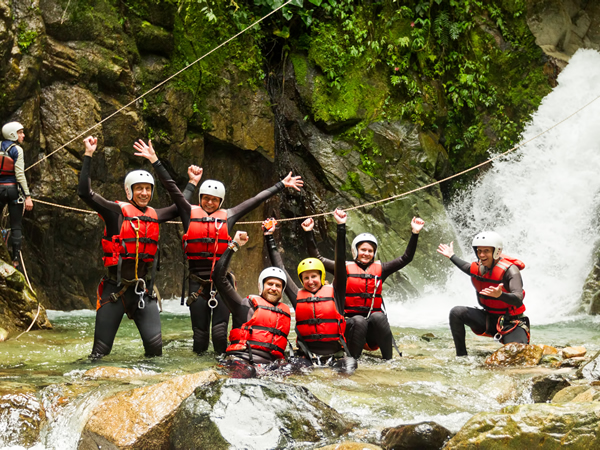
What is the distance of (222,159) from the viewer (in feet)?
42.8

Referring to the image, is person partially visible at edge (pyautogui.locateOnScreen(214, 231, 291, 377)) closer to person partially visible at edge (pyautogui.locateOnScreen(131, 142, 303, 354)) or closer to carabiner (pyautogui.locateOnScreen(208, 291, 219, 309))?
carabiner (pyautogui.locateOnScreen(208, 291, 219, 309))

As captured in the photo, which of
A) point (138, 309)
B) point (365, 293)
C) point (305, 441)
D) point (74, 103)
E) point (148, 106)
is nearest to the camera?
point (305, 441)

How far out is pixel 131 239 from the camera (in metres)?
5.87

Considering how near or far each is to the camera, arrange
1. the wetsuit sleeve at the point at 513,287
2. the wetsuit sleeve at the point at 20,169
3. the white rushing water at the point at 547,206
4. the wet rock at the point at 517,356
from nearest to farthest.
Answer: the wet rock at the point at 517,356 < the wetsuit sleeve at the point at 513,287 < the wetsuit sleeve at the point at 20,169 < the white rushing water at the point at 547,206

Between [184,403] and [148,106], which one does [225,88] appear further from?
[184,403]

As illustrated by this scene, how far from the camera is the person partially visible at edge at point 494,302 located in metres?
6.96

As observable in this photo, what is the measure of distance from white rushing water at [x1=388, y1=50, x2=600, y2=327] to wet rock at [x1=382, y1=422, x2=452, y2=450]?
8.03m

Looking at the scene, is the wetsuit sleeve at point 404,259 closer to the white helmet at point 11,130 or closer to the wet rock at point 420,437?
the wet rock at point 420,437

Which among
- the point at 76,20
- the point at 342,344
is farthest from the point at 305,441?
the point at 76,20

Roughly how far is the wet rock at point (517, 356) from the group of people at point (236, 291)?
0.50 m

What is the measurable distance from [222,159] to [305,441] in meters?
9.83

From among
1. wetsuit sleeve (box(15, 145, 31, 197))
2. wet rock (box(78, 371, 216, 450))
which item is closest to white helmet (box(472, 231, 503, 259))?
wet rock (box(78, 371, 216, 450))

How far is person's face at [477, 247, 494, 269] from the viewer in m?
7.01

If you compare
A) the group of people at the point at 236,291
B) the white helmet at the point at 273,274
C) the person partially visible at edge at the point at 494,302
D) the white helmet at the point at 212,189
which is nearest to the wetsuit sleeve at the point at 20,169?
the group of people at the point at 236,291
